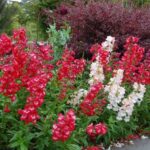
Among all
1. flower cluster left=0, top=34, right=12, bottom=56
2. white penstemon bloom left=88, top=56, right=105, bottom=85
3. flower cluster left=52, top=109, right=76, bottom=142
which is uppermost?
flower cluster left=0, top=34, right=12, bottom=56

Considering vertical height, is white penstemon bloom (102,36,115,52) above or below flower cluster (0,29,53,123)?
above

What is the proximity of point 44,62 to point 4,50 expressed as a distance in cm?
61

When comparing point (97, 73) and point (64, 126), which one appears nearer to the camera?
point (64, 126)

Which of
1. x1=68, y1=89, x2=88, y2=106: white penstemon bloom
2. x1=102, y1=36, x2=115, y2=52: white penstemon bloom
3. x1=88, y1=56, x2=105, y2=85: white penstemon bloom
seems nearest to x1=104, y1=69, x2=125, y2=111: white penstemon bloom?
x1=88, y1=56, x2=105, y2=85: white penstemon bloom

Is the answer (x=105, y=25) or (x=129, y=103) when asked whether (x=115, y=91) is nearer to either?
(x=129, y=103)

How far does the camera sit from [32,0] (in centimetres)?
1420

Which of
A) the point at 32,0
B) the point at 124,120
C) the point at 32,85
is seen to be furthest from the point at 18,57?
the point at 32,0

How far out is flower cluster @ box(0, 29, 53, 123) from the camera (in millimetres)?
4332

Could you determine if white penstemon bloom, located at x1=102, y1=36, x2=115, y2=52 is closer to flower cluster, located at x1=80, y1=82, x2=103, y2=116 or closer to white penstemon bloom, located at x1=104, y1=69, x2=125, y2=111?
white penstemon bloom, located at x1=104, y1=69, x2=125, y2=111

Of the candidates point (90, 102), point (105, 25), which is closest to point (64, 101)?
point (90, 102)

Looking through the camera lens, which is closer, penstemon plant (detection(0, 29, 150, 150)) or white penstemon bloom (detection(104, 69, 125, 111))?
penstemon plant (detection(0, 29, 150, 150))

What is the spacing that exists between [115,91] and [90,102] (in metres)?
0.64

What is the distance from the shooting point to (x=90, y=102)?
4.93 m

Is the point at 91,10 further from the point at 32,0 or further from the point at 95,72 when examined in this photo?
the point at 32,0
